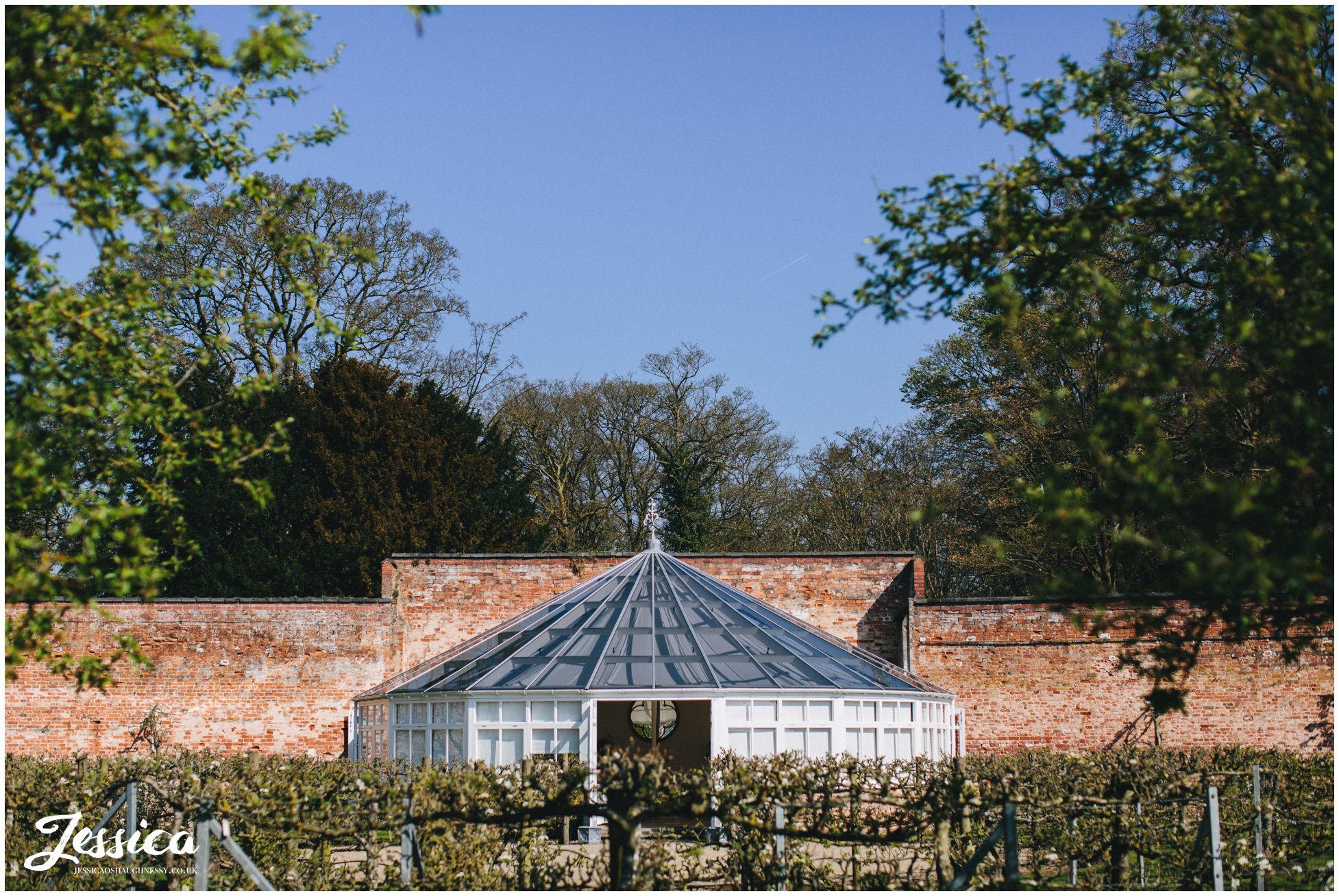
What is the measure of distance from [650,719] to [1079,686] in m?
6.05

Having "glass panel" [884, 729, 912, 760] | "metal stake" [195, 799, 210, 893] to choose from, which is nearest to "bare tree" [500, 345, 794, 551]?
"glass panel" [884, 729, 912, 760]

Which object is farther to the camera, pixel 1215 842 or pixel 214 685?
pixel 214 685

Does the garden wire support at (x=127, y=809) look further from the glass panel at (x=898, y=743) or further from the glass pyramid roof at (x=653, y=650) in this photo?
the glass panel at (x=898, y=743)

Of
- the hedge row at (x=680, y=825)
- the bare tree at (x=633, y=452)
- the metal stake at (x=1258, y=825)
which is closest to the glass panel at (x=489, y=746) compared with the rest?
the hedge row at (x=680, y=825)

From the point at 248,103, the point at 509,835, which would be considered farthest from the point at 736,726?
the point at 248,103

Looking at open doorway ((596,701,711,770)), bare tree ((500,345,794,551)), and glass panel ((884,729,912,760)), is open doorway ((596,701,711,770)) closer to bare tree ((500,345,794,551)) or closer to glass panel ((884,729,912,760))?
glass panel ((884,729,912,760))

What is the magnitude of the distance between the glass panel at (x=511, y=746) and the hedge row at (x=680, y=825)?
1.97m

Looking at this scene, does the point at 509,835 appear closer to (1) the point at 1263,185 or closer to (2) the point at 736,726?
(2) the point at 736,726

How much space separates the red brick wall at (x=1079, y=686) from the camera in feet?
50.7

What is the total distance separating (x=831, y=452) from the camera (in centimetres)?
3039

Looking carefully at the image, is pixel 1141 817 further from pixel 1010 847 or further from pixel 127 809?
pixel 127 809

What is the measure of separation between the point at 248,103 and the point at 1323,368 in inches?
196

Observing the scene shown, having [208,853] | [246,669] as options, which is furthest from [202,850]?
[246,669]

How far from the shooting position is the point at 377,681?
16766mm
